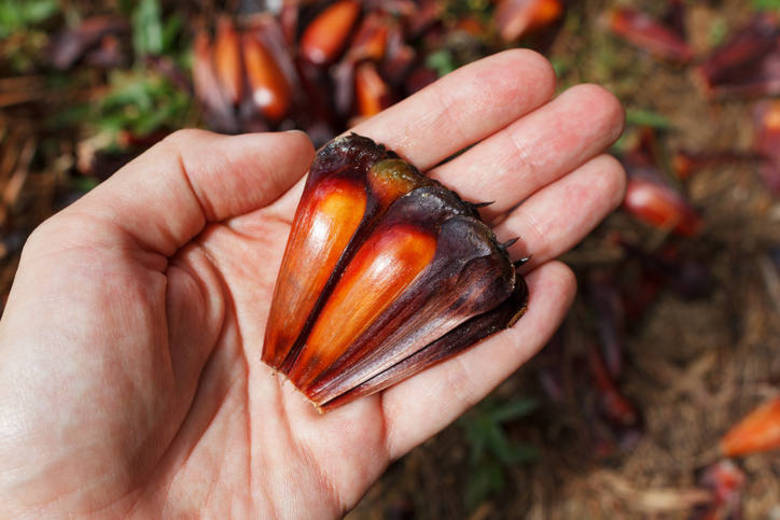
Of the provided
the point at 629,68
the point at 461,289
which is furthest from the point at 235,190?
the point at 629,68

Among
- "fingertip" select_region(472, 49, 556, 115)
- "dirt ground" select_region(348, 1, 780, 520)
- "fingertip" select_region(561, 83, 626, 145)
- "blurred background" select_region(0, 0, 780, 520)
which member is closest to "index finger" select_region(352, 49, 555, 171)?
"fingertip" select_region(472, 49, 556, 115)

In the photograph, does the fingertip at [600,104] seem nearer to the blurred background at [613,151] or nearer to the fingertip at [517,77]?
the fingertip at [517,77]

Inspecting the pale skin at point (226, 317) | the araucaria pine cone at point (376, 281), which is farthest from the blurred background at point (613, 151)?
the araucaria pine cone at point (376, 281)

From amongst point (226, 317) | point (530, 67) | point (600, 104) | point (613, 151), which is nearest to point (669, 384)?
point (613, 151)

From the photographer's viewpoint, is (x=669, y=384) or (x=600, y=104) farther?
(x=669, y=384)

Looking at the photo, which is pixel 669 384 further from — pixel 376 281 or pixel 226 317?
pixel 226 317
